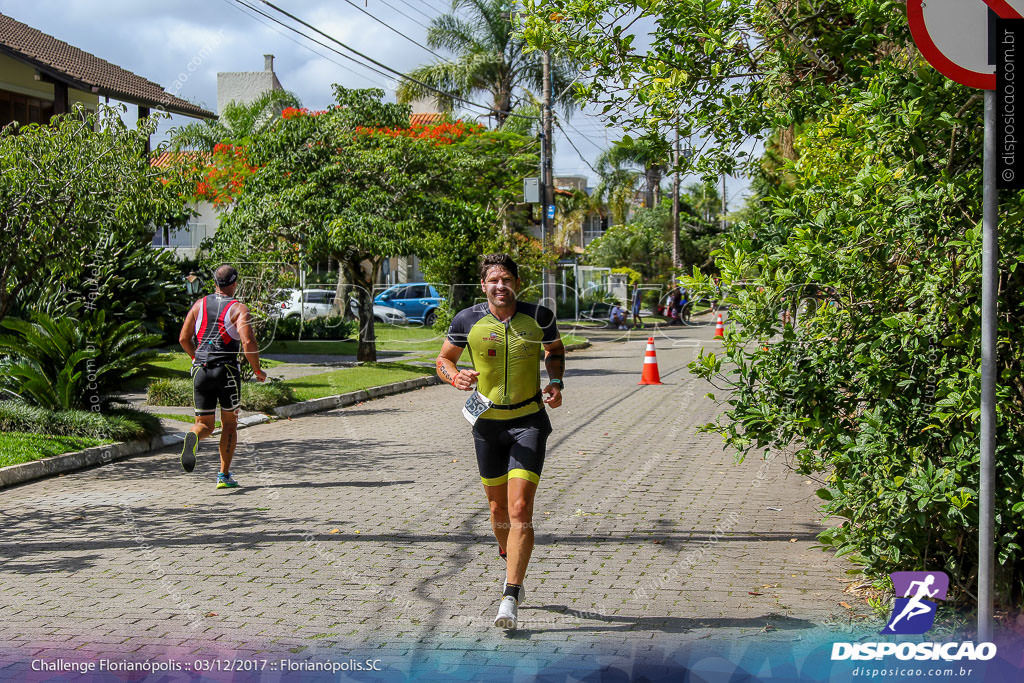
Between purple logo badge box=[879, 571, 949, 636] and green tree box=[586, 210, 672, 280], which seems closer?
purple logo badge box=[879, 571, 949, 636]

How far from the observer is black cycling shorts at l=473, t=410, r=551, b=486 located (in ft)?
18.0

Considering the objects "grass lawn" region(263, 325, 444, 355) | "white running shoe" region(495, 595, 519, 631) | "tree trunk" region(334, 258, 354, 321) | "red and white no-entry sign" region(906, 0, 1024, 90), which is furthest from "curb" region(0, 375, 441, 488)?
"tree trunk" region(334, 258, 354, 321)

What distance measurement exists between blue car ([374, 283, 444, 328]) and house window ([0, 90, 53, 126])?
44.2ft

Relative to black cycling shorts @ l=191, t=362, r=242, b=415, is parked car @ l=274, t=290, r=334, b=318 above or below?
above

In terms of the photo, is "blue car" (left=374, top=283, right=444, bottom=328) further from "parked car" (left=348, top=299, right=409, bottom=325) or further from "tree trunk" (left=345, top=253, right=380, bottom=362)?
"tree trunk" (left=345, top=253, right=380, bottom=362)

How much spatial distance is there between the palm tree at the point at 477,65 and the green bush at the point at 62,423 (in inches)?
1113

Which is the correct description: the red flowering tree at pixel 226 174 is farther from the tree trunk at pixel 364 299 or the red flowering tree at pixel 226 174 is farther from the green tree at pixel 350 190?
the green tree at pixel 350 190

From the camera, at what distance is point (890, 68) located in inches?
209

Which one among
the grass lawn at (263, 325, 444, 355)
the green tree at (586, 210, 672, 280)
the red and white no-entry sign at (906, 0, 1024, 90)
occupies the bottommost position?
the grass lawn at (263, 325, 444, 355)

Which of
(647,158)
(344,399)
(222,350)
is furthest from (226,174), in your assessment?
(647,158)

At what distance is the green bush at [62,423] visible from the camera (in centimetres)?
1091

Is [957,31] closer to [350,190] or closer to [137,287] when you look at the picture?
[350,190]

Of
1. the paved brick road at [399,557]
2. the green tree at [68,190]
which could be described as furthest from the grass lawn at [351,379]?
the green tree at [68,190]

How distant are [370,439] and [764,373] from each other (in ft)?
24.0
